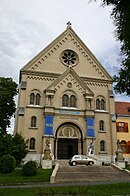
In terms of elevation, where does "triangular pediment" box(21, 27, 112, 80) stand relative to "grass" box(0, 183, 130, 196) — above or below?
above

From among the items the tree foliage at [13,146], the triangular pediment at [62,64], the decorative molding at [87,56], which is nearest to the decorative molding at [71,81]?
the triangular pediment at [62,64]

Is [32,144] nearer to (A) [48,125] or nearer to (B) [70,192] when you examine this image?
(A) [48,125]

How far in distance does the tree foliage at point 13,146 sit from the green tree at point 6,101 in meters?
5.34

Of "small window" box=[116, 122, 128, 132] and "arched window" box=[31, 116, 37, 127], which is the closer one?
"arched window" box=[31, 116, 37, 127]

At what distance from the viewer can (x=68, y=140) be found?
120 ft

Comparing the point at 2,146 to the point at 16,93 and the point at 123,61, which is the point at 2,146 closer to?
the point at 16,93

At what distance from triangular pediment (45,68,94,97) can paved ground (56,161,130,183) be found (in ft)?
47.0

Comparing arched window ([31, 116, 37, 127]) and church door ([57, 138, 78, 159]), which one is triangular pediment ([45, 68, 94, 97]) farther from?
church door ([57, 138, 78, 159])

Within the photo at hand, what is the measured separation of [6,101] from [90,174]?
58.0 feet

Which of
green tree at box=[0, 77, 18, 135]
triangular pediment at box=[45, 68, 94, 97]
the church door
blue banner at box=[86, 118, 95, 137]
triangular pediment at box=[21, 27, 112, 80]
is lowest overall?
the church door

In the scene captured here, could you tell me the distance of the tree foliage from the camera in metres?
28.2

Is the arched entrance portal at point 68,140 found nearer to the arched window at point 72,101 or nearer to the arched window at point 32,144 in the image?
the arched window at point 72,101

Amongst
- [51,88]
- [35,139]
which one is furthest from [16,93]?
[35,139]

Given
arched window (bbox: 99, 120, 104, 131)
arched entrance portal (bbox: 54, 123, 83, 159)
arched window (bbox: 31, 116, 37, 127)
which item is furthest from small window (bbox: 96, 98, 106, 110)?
arched window (bbox: 31, 116, 37, 127)
